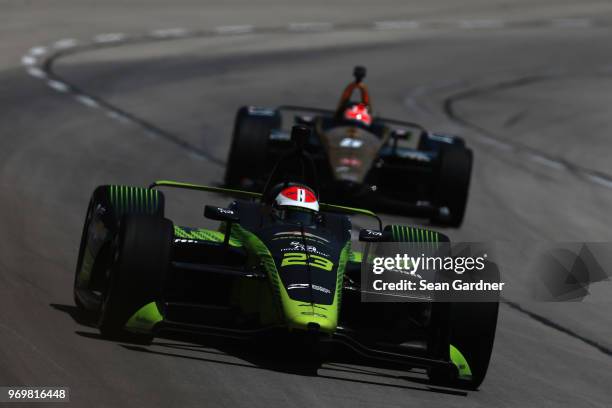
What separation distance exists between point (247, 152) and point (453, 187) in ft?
8.91

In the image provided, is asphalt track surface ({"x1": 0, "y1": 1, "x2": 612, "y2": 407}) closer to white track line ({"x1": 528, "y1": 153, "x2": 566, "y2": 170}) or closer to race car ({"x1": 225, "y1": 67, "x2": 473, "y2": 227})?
white track line ({"x1": 528, "y1": 153, "x2": 566, "y2": 170})

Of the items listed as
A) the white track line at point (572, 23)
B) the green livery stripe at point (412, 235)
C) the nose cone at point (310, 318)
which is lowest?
the white track line at point (572, 23)

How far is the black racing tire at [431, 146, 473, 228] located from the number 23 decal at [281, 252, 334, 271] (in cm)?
760

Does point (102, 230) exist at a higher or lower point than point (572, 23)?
higher

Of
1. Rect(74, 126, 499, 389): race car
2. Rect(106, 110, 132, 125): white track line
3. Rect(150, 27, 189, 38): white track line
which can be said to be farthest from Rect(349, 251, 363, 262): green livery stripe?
Rect(150, 27, 189, 38): white track line

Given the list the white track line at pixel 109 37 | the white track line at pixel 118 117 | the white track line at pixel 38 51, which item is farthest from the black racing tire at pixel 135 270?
the white track line at pixel 109 37

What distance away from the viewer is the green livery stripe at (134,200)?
11.0 m

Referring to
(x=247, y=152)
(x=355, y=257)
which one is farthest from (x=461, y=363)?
(x=247, y=152)

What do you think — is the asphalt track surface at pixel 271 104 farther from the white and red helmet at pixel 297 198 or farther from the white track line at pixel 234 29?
the white and red helmet at pixel 297 198

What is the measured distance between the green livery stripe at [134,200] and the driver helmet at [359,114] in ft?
26.3

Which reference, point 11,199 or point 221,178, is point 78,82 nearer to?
point 221,178

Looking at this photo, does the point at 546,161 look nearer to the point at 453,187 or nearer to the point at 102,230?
the point at 453,187

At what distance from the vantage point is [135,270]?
9.91 metres

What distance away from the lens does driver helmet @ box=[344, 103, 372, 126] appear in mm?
19016
